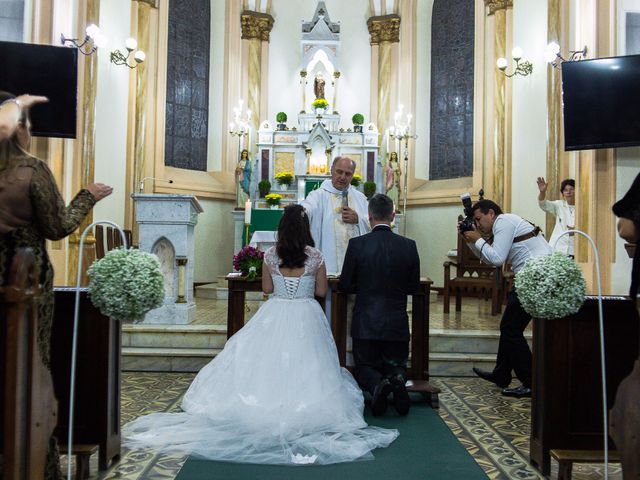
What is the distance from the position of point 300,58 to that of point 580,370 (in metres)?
11.8

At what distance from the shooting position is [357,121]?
12.9m

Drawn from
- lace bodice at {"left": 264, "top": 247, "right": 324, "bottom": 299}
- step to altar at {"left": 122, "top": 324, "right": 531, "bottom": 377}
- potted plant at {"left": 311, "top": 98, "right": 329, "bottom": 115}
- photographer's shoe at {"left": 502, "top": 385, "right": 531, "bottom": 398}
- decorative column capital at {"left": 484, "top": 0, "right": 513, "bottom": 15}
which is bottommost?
photographer's shoe at {"left": 502, "top": 385, "right": 531, "bottom": 398}

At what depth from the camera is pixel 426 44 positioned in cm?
1357

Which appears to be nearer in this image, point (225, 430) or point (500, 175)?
point (225, 430)

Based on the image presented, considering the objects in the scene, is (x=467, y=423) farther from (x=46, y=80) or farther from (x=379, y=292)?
(x=46, y=80)

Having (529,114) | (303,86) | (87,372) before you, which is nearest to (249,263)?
(87,372)

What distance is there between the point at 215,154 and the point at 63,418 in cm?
1041

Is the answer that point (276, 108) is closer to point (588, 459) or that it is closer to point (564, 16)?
point (564, 16)

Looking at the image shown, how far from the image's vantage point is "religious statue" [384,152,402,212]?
1211 centimetres

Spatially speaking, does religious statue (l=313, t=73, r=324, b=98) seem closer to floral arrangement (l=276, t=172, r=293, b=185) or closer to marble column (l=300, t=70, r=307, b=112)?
marble column (l=300, t=70, r=307, b=112)

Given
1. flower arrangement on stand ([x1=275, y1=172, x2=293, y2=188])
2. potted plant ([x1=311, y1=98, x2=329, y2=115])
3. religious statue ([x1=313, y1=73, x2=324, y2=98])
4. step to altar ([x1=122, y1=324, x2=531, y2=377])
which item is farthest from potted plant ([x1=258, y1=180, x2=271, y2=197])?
step to altar ([x1=122, y1=324, x2=531, y2=377])

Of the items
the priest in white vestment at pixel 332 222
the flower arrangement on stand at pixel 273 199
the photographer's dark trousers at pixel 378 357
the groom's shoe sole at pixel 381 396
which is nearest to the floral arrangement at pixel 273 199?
the flower arrangement on stand at pixel 273 199

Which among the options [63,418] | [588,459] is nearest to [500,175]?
[588,459]

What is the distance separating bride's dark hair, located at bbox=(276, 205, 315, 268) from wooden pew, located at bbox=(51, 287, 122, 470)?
1.35 m
